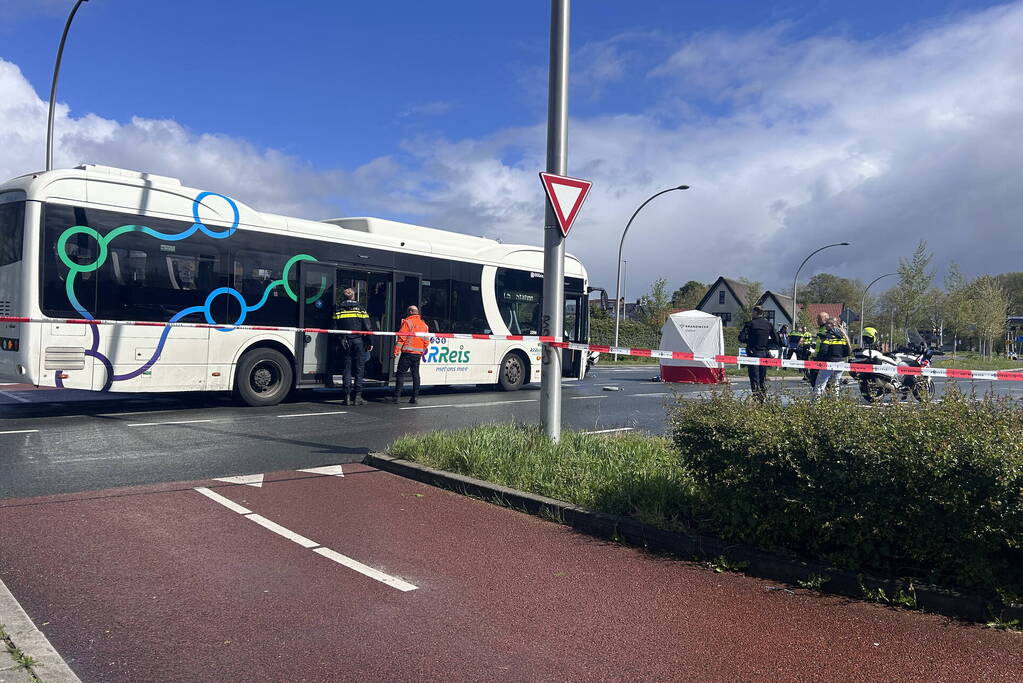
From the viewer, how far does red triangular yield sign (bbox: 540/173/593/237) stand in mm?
7477

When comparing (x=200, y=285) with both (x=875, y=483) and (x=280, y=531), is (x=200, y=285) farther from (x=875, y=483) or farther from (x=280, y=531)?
(x=875, y=483)

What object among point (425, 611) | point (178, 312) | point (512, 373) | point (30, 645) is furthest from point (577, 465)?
point (512, 373)

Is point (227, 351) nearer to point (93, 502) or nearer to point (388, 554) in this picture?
point (93, 502)

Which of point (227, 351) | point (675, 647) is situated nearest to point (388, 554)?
point (675, 647)

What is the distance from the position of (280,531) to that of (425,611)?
181 centimetres

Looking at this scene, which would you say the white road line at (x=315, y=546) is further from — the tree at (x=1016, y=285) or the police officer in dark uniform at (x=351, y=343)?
the tree at (x=1016, y=285)

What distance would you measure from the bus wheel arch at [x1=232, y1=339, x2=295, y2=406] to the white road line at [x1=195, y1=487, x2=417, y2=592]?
6.03 m

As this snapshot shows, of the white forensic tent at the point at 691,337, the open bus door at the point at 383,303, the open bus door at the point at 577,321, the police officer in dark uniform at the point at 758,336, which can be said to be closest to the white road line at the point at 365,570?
the open bus door at the point at 383,303

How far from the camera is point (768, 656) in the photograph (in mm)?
3578

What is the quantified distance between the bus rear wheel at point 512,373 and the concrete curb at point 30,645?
12.9 meters

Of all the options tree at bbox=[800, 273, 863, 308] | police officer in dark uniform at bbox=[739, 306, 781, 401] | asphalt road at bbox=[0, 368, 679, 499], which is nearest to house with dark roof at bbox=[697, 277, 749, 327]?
tree at bbox=[800, 273, 863, 308]

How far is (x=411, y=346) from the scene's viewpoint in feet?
44.8

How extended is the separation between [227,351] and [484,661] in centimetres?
978

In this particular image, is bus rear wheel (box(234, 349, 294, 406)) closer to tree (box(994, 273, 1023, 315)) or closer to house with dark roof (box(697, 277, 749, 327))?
house with dark roof (box(697, 277, 749, 327))
